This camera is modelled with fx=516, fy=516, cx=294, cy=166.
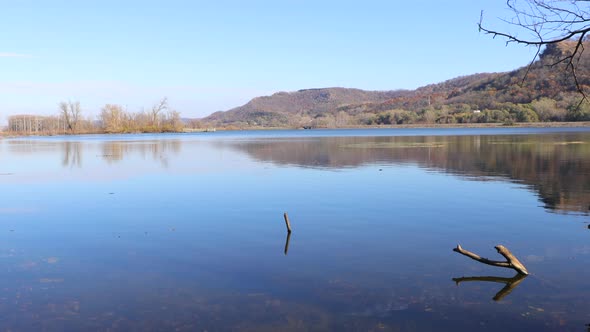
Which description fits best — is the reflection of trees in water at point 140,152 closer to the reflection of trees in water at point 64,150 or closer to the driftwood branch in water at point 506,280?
the reflection of trees in water at point 64,150

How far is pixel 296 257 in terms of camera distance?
9.54 metres

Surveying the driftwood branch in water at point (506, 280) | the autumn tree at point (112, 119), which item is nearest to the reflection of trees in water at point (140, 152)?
the driftwood branch in water at point (506, 280)

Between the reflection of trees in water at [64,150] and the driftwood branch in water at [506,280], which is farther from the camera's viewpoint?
the reflection of trees in water at [64,150]

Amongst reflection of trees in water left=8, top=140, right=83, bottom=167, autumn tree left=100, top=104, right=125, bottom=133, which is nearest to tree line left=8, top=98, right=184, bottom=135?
autumn tree left=100, top=104, right=125, bottom=133

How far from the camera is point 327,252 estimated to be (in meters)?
9.86

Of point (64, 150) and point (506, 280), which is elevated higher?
point (64, 150)

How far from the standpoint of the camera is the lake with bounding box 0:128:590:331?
6.75 m

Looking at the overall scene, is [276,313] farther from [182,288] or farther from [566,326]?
[566,326]

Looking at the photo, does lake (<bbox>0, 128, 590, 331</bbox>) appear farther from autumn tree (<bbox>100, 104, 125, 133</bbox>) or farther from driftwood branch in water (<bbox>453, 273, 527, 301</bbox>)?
autumn tree (<bbox>100, 104, 125, 133</bbox>)

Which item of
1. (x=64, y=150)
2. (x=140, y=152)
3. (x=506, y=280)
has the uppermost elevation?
A: (x=64, y=150)

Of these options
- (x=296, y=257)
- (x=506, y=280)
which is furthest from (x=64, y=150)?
(x=506, y=280)

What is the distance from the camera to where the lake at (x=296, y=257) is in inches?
266

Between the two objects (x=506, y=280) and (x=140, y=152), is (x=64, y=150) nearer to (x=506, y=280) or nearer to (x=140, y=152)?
(x=140, y=152)

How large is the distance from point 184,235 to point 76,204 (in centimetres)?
619
